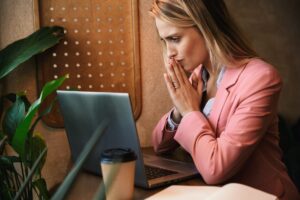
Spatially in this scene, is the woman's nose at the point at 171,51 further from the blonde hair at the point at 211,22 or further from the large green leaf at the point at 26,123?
the large green leaf at the point at 26,123

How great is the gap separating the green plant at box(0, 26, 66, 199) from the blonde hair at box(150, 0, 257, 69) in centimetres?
41

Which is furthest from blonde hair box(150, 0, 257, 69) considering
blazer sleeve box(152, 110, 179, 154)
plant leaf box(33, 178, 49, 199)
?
plant leaf box(33, 178, 49, 199)

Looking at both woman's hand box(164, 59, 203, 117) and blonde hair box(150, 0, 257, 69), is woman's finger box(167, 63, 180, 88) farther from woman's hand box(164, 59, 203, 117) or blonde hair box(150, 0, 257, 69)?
blonde hair box(150, 0, 257, 69)

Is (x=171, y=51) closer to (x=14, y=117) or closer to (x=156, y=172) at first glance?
(x=156, y=172)

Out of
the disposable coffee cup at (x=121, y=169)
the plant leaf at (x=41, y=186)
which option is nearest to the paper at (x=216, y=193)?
the disposable coffee cup at (x=121, y=169)

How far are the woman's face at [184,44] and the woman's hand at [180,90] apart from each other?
30 mm

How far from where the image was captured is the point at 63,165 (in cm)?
160

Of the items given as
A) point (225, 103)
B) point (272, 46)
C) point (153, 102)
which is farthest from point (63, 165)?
point (272, 46)

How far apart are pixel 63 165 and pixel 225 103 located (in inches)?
31.2

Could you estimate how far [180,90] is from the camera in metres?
1.27

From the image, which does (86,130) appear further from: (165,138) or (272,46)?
(272,46)

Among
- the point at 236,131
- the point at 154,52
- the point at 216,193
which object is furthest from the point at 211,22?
the point at 216,193

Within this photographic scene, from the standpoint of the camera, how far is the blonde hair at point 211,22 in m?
1.19

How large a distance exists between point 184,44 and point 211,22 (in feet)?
0.38
